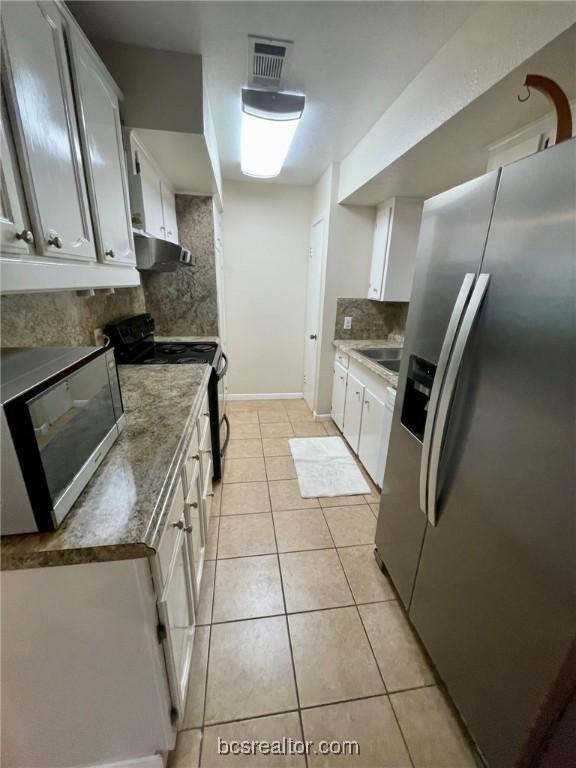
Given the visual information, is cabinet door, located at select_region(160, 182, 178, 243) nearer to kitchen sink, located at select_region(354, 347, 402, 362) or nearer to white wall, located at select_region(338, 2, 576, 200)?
white wall, located at select_region(338, 2, 576, 200)

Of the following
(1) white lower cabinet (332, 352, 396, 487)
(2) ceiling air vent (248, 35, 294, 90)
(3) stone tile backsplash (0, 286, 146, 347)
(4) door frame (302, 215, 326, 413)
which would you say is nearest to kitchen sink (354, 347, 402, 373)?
(1) white lower cabinet (332, 352, 396, 487)

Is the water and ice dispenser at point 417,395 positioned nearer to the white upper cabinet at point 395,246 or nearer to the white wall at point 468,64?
the white wall at point 468,64

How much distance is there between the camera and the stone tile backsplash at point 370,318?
10.1ft

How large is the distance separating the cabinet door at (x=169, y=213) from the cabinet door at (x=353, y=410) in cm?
194

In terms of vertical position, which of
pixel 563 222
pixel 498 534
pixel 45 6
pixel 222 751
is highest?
pixel 45 6

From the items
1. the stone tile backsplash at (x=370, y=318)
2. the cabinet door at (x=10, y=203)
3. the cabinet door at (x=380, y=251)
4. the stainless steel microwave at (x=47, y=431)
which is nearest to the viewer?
the stainless steel microwave at (x=47, y=431)

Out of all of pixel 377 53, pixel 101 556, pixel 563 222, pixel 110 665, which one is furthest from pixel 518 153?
pixel 110 665

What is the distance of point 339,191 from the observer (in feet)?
8.91

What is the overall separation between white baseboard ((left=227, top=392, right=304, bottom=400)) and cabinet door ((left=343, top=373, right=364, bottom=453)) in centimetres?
126

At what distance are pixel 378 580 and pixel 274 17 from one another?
2669 millimetres

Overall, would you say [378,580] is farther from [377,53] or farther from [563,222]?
[377,53]

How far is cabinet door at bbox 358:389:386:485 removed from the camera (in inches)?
86.0

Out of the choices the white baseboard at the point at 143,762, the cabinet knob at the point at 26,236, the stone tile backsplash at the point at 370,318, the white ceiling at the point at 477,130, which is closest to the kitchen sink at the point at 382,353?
the stone tile backsplash at the point at 370,318

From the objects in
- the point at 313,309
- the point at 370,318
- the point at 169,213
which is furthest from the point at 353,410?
the point at 169,213
